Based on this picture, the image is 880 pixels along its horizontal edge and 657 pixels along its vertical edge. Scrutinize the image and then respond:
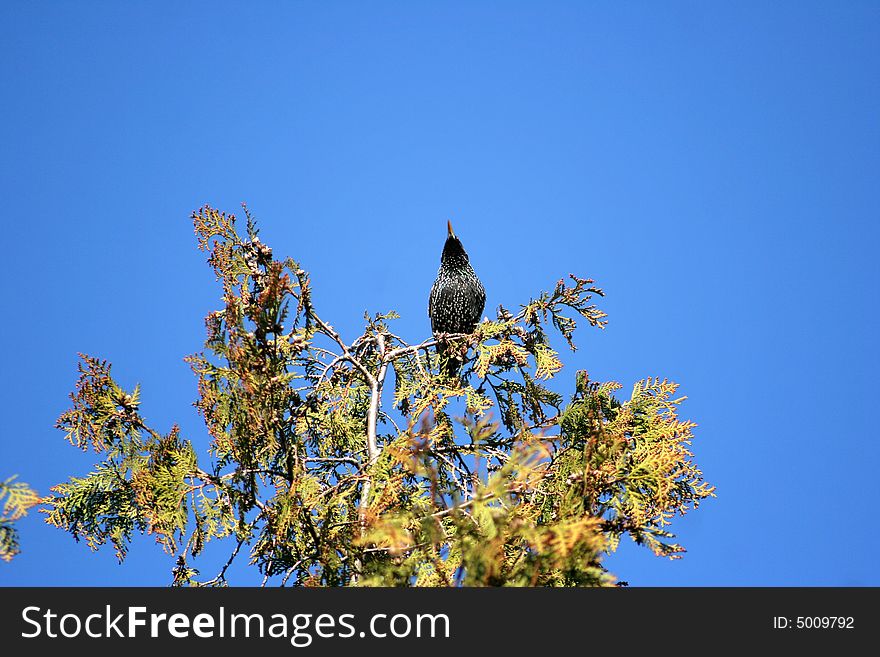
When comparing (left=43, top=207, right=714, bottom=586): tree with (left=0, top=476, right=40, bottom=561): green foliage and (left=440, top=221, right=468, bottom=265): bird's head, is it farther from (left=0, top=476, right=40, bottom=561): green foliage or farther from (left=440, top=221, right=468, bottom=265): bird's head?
(left=440, top=221, right=468, bottom=265): bird's head

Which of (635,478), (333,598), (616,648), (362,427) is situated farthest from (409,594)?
(362,427)

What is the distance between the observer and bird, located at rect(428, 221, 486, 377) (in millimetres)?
8383

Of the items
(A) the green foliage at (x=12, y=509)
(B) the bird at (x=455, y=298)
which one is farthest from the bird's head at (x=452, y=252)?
(A) the green foliage at (x=12, y=509)

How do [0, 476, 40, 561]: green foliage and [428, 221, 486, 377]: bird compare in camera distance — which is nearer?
[0, 476, 40, 561]: green foliage

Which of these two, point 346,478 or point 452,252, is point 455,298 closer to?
point 452,252

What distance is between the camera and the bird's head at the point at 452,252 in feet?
28.5

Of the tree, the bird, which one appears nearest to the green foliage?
the tree

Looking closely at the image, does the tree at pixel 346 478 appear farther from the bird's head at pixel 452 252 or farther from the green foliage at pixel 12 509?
the bird's head at pixel 452 252

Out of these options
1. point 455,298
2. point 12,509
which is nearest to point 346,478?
point 12,509

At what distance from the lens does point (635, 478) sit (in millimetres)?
4496

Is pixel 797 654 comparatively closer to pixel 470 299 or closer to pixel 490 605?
pixel 490 605

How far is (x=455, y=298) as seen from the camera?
841 cm

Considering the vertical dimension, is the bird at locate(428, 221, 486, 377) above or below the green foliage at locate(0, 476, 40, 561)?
above

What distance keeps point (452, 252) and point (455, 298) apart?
0.56m
